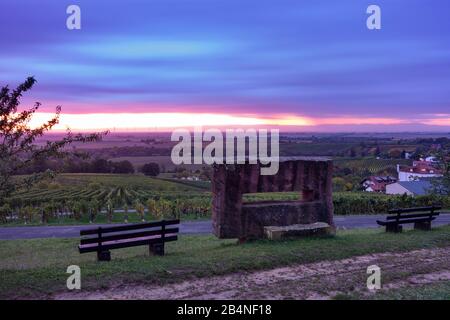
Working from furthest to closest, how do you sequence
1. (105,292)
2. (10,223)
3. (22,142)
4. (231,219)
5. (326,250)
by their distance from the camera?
1. (10,223)
2. (231,219)
3. (326,250)
4. (22,142)
5. (105,292)

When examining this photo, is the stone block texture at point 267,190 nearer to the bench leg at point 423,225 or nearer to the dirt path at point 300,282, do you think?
the dirt path at point 300,282

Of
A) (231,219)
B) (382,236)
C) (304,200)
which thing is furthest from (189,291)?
(382,236)

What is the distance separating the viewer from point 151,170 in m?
74.7

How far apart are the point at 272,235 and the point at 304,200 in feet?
5.62

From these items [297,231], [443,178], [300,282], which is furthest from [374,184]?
[300,282]

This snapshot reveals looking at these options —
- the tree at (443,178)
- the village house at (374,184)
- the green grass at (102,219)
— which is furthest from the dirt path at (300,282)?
the village house at (374,184)

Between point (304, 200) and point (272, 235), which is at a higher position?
point (304, 200)

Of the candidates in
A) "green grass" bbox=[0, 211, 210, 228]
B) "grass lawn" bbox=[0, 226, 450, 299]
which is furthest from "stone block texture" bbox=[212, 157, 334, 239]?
"green grass" bbox=[0, 211, 210, 228]

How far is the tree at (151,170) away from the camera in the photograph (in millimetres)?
74250

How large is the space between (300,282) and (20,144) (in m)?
5.85

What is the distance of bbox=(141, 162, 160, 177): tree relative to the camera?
7425 cm

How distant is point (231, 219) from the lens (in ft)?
37.1

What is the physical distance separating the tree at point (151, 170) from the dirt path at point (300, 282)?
66.0 m
